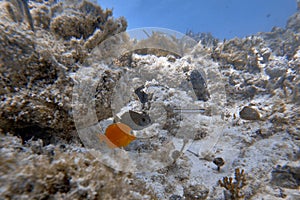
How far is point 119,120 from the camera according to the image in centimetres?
298

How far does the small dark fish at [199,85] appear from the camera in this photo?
193 inches

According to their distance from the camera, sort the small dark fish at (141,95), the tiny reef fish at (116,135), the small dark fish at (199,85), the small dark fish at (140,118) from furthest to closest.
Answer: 1. the small dark fish at (199,85)
2. the small dark fish at (141,95)
3. the small dark fish at (140,118)
4. the tiny reef fish at (116,135)

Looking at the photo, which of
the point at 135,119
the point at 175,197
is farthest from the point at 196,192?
the point at 135,119

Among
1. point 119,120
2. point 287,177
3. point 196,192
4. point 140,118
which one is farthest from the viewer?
point 140,118

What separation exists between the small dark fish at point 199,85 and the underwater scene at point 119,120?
3 cm

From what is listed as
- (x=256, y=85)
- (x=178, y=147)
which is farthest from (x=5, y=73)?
(x=256, y=85)

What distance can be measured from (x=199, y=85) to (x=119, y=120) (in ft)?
9.93

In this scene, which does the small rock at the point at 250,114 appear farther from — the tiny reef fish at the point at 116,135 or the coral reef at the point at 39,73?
the coral reef at the point at 39,73

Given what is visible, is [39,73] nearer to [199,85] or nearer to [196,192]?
[196,192]

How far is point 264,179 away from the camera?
2.61 meters

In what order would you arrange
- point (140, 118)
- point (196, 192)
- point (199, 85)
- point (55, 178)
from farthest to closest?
point (199, 85)
point (140, 118)
point (196, 192)
point (55, 178)

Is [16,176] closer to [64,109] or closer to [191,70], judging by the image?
[64,109]

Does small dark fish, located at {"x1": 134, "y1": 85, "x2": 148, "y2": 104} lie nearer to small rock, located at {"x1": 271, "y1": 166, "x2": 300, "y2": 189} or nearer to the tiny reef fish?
the tiny reef fish

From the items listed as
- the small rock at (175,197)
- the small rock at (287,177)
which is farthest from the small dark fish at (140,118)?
the small rock at (287,177)
